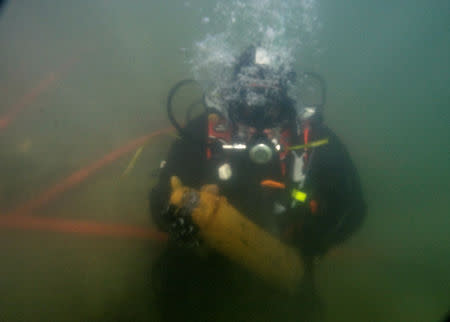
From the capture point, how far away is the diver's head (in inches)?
76.0

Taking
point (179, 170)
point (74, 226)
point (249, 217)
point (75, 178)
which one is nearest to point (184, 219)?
point (249, 217)

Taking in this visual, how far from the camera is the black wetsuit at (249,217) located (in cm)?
209

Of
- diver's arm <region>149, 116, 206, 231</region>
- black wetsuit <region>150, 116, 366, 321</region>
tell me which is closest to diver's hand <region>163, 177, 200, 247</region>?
black wetsuit <region>150, 116, 366, 321</region>

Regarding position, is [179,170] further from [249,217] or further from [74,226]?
[74,226]

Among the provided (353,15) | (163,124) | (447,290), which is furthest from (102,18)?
(353,15)

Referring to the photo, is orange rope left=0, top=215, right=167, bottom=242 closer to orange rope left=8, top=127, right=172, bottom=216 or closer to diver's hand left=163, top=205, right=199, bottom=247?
orange rope left=8, top=127, right=172, bottom=216

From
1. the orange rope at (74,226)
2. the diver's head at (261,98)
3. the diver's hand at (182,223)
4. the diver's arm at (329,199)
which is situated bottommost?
the orange rope at (74,226)

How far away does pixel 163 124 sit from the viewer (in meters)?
4.88

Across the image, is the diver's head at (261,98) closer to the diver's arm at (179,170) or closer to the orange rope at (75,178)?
the diver's arm at (179,170)

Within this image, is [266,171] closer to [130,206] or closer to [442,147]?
[130,206]

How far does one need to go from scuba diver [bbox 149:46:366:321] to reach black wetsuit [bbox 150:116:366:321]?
0.01m

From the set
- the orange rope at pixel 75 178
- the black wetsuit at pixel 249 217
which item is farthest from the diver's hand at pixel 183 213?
the orange rope at pixel 75 178

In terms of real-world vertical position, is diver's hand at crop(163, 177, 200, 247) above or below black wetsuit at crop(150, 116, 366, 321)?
above

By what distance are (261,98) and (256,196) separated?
810mm
